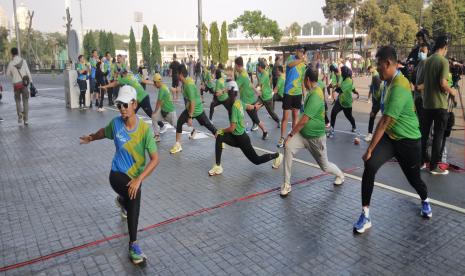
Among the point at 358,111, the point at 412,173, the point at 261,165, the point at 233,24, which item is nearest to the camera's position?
the point at 412,173

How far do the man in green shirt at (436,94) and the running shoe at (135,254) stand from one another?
186 inches

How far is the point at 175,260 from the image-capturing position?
3865mm

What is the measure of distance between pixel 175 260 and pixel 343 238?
174 centimetres

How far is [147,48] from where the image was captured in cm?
6212

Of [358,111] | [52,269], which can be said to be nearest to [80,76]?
[358,111]

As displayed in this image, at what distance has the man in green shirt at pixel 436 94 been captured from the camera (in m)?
5.87

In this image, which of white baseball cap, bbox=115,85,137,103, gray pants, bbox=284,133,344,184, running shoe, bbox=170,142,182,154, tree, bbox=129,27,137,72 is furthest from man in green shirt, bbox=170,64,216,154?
tree, bbox=129,27,137,72

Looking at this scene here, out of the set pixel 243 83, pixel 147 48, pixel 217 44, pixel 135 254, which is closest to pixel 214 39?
pixel 217 44

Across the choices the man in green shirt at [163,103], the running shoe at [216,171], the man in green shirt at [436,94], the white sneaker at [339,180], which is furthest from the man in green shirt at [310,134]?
the man in green shirt at [163,103]

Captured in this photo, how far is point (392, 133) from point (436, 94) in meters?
2.24

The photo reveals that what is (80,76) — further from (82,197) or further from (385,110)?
(385,110)

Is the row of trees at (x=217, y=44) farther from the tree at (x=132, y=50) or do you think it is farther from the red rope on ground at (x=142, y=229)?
the red rope on ground at (x=142, y=229)

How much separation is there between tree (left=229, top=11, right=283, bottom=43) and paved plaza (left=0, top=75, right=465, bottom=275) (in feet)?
164

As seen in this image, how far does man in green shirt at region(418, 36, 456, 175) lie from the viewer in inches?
231
